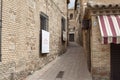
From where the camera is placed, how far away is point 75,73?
465 inches

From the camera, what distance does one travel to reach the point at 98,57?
1060cm

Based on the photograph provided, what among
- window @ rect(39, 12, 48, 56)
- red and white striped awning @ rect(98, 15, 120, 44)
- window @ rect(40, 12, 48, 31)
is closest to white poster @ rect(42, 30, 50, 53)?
window @ rect(39, 12, 48, 56)

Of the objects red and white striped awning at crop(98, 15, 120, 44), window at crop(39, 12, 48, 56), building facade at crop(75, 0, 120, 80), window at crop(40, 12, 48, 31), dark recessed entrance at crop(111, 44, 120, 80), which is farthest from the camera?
window at crop(40, 12, 48, 31)

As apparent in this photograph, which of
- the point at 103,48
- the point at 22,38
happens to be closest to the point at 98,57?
the point at 103,48

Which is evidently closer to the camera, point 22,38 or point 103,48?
point 22,38

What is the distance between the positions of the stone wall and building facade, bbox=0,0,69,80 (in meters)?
3.08

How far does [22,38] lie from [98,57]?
370 cm

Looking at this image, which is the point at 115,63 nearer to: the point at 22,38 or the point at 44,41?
the point at 44,41

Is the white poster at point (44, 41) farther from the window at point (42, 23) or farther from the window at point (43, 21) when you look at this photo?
the window at point (43, 21)

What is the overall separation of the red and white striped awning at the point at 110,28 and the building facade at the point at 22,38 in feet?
11.3

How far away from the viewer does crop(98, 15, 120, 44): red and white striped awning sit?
30.1 ft

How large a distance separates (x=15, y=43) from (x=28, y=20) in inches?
73.2

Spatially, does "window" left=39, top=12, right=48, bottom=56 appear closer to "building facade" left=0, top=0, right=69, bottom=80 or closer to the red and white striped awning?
"building facade" left=0, top=0, right=69, bottom=80

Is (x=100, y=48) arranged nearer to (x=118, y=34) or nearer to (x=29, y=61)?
(x=118, y=34)
